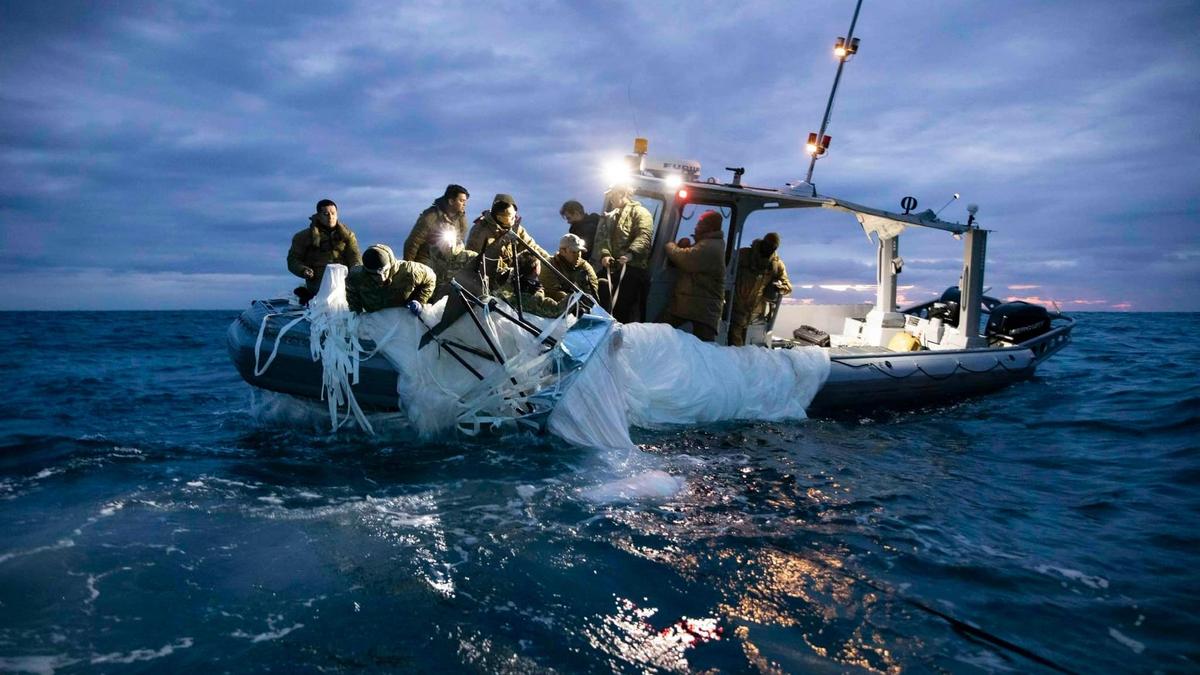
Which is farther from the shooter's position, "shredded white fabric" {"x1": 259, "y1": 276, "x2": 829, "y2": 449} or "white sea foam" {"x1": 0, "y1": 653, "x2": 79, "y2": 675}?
"shredded white fabric" {"x1": 259, "y1": 276, "x2": 829, "y2": 449}

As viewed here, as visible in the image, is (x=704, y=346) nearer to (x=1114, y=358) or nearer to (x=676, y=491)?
(x=676, y=491)

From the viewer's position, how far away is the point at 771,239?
7.81 meters

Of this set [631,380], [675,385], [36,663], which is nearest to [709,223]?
[675,385]

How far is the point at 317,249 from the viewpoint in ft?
23.1

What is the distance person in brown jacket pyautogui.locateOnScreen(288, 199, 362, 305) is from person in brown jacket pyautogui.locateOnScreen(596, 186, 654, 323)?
106 inches

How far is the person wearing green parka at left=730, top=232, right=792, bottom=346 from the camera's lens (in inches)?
309

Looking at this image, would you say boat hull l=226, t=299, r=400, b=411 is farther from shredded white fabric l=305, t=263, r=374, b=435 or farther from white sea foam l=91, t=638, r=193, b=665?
white sea foam l=91, t=638, r=193, b=665

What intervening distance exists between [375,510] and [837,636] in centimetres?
297

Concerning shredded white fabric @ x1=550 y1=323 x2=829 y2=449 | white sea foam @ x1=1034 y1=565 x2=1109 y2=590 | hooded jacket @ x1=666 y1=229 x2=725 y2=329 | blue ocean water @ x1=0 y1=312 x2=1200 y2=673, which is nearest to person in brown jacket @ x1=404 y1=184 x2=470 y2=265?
blue ocean water @ x1=0 y1=312 x2=1200 y2=673

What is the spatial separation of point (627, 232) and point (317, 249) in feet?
11.0

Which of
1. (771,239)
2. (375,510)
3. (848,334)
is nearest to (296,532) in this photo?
(375,510)

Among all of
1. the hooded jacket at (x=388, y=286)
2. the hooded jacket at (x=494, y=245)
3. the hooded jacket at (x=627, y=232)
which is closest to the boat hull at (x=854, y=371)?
the hooded jacket at (x=388, y=286)

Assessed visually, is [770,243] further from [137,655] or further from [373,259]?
[137,655]

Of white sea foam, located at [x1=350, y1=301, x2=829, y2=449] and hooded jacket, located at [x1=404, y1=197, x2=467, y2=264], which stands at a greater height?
hooded jacket, located at [x1=404, y1=197, x2=467, y2=264]
